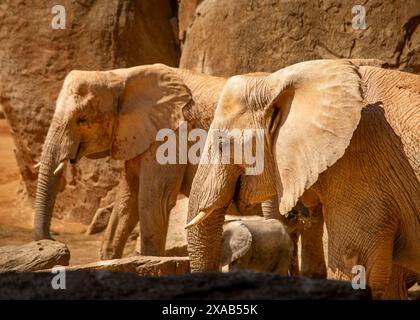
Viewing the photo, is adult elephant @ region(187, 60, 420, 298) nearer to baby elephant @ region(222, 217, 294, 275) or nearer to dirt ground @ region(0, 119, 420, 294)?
baby elephant @ region(222, 217, 294, 275)

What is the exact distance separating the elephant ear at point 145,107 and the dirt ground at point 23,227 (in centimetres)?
137

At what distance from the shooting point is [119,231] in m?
7.07

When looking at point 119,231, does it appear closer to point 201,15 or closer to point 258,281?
point 201,15

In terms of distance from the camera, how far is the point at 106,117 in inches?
265

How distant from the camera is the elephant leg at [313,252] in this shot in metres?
6.43

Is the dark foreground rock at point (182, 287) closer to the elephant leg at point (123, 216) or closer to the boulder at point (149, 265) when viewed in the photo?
the boulder at point (149, 265)

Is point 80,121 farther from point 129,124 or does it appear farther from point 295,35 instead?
point 295,35

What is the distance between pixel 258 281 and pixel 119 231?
4.53 meters

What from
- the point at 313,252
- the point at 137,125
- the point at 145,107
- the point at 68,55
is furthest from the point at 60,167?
the point at 68,55

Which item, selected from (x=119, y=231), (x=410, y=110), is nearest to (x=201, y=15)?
(x=119, y=231)

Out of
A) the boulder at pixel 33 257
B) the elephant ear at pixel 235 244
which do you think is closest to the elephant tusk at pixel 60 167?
the boulder at pixel 33 257

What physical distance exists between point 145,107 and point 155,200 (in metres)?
0.64

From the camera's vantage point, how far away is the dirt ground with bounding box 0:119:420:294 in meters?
8.36
